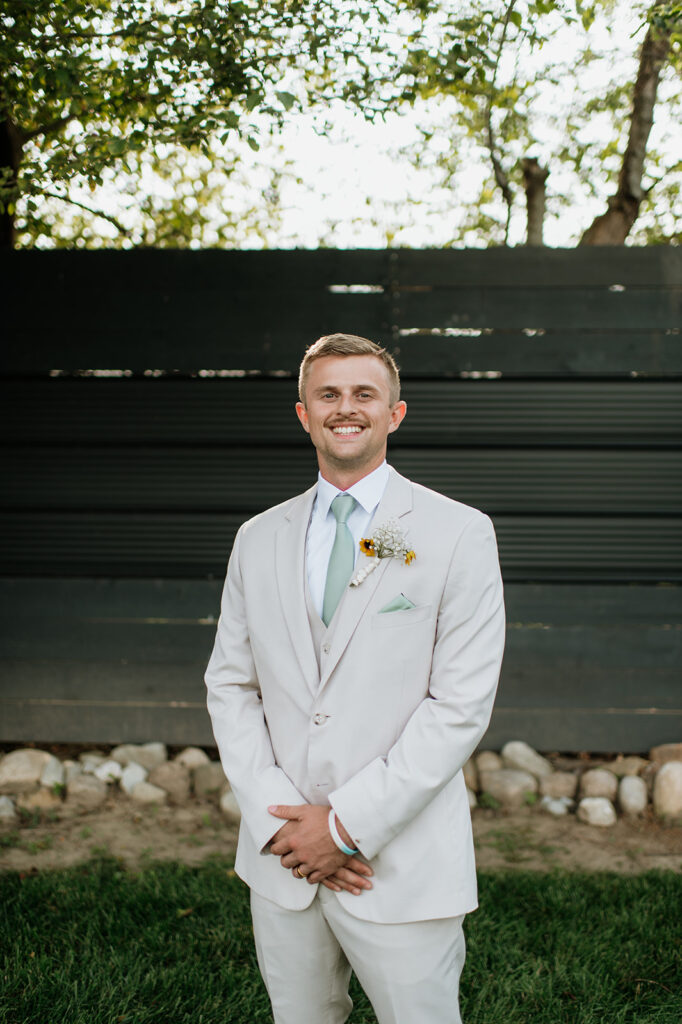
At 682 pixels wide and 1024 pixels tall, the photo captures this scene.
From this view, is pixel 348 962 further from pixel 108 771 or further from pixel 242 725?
pixel 108 771

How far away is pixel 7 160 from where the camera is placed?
5.18 metres

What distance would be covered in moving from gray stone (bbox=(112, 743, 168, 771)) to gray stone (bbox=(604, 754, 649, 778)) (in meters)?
2.55

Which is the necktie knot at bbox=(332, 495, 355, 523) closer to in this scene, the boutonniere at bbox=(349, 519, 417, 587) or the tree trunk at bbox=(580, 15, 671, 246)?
the boutonniere at bbox=(349, 519, 417, 587)

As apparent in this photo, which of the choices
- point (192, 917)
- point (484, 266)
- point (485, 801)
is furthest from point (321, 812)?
point (484, 266)

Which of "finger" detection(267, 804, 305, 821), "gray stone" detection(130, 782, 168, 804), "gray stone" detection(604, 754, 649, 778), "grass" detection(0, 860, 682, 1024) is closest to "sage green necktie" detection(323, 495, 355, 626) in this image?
"finger" detection(267, 804, 305, 821)

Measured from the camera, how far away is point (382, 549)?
206 cm

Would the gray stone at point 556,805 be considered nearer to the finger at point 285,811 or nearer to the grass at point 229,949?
the grass at point 229,949

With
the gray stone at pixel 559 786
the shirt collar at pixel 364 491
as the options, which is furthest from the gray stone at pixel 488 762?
the shirt collar at pixel 364 491

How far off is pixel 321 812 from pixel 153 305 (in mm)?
3663

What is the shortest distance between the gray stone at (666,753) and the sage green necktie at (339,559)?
128 inches

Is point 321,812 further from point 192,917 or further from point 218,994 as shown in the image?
point 192,917

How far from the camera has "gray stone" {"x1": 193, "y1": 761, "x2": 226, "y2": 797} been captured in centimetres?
459

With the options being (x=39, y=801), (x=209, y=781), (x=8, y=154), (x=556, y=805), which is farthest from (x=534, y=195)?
(x=39, y=801)

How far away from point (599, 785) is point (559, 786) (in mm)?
207
